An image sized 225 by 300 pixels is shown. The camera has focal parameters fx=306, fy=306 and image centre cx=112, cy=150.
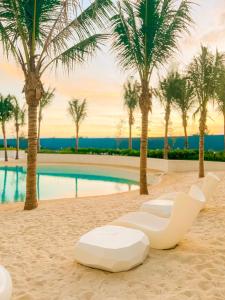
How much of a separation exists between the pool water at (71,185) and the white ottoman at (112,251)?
328 inches

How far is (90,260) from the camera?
3463 millimetres

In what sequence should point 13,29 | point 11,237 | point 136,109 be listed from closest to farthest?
point 11,237, point 13,29, point 136,109

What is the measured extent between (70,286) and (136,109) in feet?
71.8

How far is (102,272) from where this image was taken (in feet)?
11.4

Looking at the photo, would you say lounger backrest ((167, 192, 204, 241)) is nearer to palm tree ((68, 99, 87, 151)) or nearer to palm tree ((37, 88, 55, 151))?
palm tree ((37, 88, 55, 151))

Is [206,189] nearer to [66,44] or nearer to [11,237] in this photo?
[11,237]

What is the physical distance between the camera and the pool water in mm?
12562

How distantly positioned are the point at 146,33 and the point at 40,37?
308 centimetres

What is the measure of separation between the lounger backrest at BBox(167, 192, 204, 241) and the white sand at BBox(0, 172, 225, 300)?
318 mm

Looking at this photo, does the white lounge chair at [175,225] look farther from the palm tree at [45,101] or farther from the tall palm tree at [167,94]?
the palm tree at [45,101]

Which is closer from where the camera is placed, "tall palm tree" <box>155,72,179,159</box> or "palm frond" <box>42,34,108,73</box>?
"palm frond" <box>42,34,108,73</box>

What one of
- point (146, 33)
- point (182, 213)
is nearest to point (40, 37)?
point (146, 33)

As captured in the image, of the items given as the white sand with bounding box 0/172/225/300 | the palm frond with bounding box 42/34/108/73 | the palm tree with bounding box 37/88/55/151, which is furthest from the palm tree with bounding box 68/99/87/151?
the white sand with bounding box 0/172/225/300

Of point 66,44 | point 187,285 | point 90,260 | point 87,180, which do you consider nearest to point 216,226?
point 187,285
